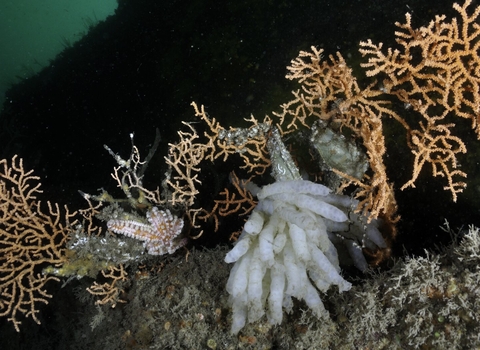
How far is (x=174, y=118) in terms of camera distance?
6898mm

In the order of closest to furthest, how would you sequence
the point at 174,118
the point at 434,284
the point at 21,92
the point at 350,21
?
the point at 434,284 → the point at 350,21 → the point at 174,118 → the point at 21,92

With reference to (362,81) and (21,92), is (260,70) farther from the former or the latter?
(21,92)

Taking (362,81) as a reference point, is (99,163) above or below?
above

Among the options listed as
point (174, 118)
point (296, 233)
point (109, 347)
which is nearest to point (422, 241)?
point (296, 233)

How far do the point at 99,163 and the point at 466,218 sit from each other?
7.47 metres

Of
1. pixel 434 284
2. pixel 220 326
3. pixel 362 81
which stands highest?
pixel 362 81

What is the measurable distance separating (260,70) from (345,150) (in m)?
2.77

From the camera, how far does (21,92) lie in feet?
34.5

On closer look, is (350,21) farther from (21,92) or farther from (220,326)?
(21,92)

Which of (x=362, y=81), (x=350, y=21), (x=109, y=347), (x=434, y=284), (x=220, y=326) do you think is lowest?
(x=434, y=284)

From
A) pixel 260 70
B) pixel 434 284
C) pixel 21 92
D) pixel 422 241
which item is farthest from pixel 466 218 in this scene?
pixel 21 92

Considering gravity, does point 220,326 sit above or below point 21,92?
below

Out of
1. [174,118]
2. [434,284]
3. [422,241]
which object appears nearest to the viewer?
[434,284]

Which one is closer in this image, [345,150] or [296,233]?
[296,233]
